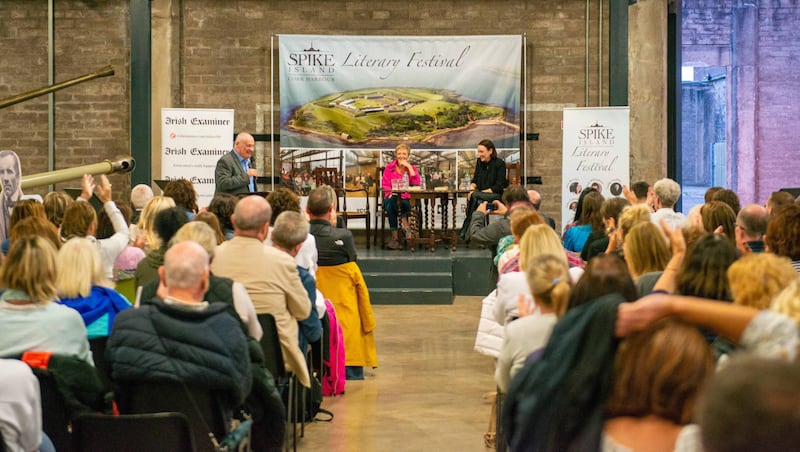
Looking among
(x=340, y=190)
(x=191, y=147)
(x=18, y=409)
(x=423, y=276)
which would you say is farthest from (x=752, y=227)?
(x=191, y=147)

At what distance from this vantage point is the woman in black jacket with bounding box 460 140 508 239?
11.1 m

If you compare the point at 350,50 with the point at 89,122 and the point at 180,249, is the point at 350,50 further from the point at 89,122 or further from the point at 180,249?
the point at 180,249

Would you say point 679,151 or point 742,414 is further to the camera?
point 679,151

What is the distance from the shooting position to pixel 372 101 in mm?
12844

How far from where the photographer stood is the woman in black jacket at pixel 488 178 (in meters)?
11.1

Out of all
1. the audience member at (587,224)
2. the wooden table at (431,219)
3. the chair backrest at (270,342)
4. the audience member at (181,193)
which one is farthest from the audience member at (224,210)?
the wooden table at (431,219)

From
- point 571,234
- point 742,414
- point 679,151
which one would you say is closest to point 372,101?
point 679,151

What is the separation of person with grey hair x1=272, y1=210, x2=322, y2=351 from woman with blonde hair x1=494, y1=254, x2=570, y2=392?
5.33 feet

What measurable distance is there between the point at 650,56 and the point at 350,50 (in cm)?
357

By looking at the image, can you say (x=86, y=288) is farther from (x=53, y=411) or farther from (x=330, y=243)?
(x=330, y=243)

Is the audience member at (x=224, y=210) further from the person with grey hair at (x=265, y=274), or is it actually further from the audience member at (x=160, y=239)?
the person with grey hair at (x=265, y=274)

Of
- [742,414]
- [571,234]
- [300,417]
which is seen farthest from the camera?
[571,234]

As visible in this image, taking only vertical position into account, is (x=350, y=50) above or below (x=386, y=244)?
above

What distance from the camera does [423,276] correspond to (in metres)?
Result: 10.8
